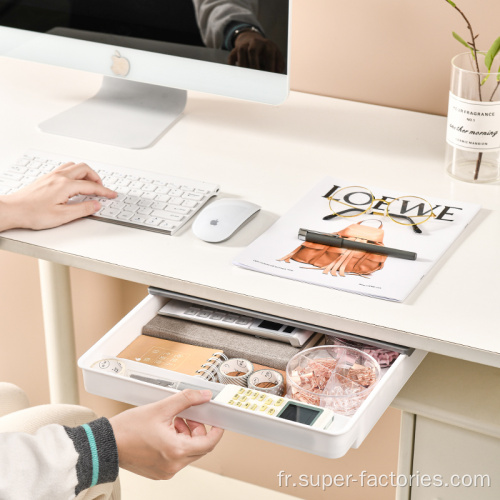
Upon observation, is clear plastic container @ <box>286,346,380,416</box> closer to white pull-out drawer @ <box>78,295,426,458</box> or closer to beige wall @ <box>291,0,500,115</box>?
white pull-out drawer @ <box>78,295,426,458</box>

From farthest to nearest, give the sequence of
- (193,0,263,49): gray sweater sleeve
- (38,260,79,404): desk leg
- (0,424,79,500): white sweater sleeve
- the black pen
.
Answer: (38,260,79,404): desk leg
(193,0,263,49): gray sweater sleeve
the black pen
(0,424,79,500): white sweater sleeve

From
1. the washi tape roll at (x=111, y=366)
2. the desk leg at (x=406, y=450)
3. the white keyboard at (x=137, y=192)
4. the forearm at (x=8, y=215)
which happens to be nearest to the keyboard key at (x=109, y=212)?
the white keyboard at (x=137, y=192)

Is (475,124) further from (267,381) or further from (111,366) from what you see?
(111,366)

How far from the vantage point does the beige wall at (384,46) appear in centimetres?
141

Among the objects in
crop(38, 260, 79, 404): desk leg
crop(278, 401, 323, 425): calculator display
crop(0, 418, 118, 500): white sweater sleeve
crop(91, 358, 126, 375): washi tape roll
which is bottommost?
crop(38, 260, 79, 404): desk leg

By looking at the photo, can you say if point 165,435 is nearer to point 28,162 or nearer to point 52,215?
point 52,215

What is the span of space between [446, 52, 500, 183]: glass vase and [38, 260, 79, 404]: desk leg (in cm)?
76

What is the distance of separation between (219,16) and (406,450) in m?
0.69

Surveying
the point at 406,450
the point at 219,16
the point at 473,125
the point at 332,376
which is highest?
the point at 219,16

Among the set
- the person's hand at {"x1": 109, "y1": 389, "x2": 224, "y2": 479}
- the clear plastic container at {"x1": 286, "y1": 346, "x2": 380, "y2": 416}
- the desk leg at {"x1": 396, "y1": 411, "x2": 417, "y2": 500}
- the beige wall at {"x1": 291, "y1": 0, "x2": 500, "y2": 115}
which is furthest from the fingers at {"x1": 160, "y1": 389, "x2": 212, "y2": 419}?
the beige wall at {"x1": 291, "y1": 0, "x2": 500, "y2": 115}

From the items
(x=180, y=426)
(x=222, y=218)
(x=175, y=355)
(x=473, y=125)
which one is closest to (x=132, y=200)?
(x=222, y=218)

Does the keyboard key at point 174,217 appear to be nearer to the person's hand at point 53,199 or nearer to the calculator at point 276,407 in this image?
the person's hand at point 53,199

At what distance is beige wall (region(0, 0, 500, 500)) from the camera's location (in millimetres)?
1438

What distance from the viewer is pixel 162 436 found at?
2.96ft
